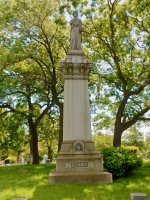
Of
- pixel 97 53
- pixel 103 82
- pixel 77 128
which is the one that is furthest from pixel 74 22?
pixel 103 82

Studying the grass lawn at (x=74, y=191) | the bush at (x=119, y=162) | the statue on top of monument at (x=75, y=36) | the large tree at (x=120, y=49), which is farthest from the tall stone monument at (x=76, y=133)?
the large tree at (x=120, y=49)

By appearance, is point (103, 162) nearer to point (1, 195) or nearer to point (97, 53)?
point (1, 195)

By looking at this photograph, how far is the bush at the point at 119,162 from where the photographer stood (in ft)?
34.4

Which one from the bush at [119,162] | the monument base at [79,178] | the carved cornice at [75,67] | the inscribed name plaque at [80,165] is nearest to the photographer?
the monument base at [79,178]

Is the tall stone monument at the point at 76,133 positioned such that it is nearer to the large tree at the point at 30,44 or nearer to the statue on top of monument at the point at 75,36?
the statue on top of monument at the point at 75,36

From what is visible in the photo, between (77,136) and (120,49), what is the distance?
8.99 m

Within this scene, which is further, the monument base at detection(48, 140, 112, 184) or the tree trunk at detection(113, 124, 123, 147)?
the tree trunk at detection(113, 124, 123, 147)

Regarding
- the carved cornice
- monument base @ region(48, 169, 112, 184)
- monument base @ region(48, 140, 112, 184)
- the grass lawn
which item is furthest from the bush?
the carved cornice

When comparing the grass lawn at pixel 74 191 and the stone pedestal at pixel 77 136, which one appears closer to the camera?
the grass lawn at pixel 74 191

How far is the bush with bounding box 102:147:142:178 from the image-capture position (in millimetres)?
10500

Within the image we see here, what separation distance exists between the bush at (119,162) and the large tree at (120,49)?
218 inches

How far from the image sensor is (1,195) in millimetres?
7863

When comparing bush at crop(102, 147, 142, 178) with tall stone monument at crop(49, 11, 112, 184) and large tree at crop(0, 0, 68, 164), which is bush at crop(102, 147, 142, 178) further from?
large tree at crop(0, 0, 68, 164)

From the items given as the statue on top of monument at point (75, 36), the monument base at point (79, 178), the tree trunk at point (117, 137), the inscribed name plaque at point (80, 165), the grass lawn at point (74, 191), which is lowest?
the grass lawn at point (74, 191)
